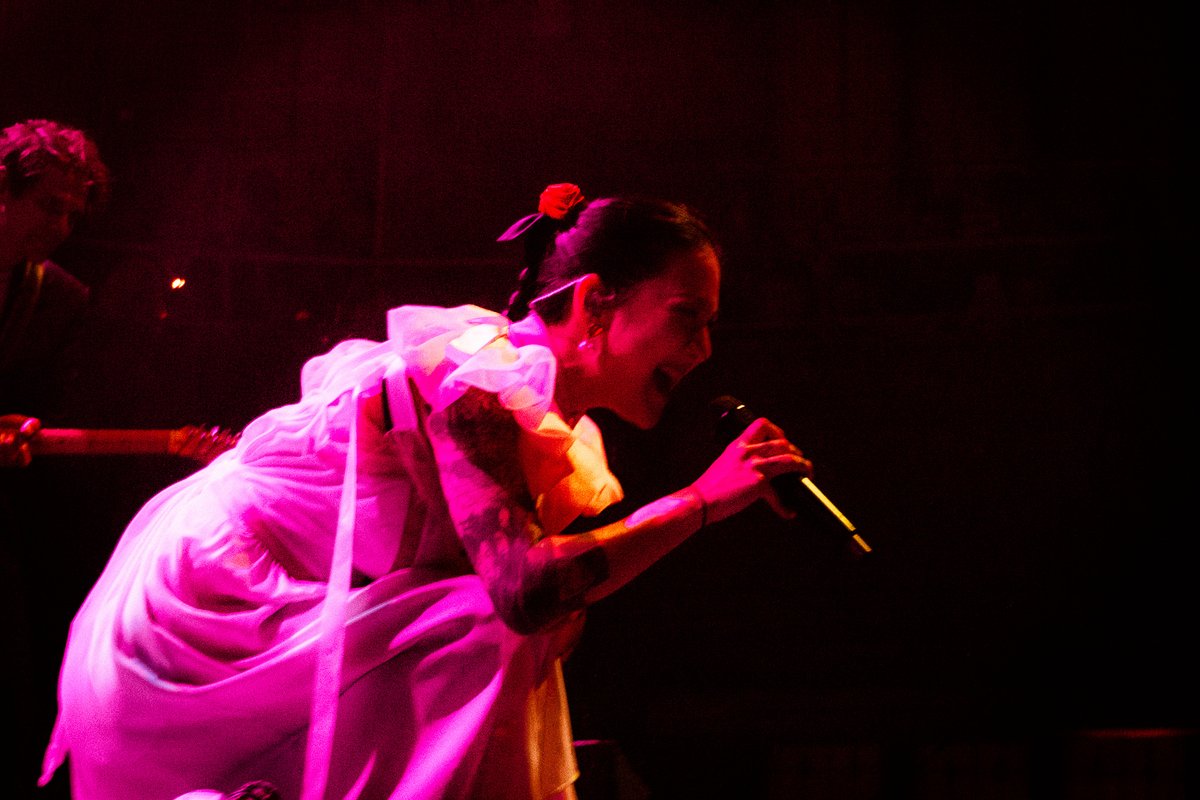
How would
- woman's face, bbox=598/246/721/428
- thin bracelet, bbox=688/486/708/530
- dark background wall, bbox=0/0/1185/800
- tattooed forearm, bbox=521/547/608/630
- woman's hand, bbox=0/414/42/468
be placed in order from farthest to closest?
dark background wall, bbox=0/0/1185/800, woman's hand, bbox=0/414/42/468, woman's face, bbox=598/246/721/428, thin bracelet, bbox=688/486/708/530, tattooed forearm, bbox=521/547/608/630

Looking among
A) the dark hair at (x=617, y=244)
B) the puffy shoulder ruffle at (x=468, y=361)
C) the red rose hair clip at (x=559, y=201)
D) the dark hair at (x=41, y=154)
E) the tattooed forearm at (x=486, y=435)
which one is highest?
the dark hair at (x=41, y=154)

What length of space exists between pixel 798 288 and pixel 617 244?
115 centimetres

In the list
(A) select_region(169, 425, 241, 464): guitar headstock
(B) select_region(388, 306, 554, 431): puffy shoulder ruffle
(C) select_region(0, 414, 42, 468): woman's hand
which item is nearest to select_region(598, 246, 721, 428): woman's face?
(B) select_region(388, 306, 554, 431): puffy shoulder ruffle

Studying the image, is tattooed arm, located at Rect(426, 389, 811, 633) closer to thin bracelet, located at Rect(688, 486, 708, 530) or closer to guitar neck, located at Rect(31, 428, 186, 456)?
thin bracelet, located at Rect(688, 486, 708, 530)

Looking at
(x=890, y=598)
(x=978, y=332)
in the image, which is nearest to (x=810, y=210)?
(x=978, y=332)

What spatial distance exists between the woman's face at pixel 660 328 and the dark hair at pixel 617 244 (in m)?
0.02

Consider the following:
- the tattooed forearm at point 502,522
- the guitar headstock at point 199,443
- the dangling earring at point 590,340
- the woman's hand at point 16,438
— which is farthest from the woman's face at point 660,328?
the woman's hand at point 16,438

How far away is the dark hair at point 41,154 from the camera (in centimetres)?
185

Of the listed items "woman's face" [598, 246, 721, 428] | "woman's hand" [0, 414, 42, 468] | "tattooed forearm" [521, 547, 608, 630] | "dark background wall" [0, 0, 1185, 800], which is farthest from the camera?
"dark background wall" [0, 0, 1185, 800]

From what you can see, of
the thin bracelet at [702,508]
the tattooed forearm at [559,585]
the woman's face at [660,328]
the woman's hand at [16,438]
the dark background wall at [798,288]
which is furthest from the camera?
the dark background wall at [798,288]

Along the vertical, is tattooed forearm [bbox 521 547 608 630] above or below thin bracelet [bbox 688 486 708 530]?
below

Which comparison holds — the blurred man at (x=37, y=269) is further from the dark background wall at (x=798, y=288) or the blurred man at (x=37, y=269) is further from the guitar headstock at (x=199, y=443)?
the guitar headstock at (x=199, y=443)

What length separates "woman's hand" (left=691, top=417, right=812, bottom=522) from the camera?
3.86 ft

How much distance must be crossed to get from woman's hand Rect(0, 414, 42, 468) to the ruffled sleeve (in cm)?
97
